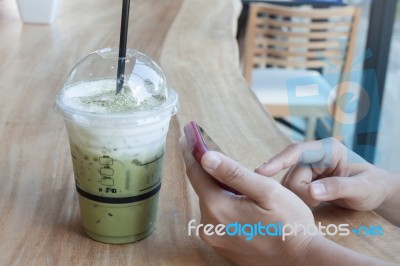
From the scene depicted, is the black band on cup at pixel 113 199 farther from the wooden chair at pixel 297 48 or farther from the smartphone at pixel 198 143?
the wooden chair at pixel 297 48

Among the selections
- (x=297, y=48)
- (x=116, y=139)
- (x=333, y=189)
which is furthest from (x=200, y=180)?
(x=297, y=48)

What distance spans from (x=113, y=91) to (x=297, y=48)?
2.47 metres

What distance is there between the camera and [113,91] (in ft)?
2.90

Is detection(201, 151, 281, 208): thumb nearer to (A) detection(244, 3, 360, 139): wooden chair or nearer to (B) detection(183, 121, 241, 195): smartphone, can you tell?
(B) detection(183, 121, 241, 195): smartphone

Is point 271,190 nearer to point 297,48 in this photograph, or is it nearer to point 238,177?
point 238,177

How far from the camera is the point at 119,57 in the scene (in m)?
0.88

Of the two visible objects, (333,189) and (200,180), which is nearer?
(200,180)

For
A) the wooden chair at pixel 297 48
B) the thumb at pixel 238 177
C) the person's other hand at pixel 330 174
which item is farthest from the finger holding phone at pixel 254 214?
the wooden chair at pixel 297 48

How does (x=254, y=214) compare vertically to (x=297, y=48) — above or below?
above

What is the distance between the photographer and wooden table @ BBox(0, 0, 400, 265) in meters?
0.87

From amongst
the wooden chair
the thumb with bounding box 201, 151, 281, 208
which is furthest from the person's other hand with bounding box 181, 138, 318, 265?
the wooden chair

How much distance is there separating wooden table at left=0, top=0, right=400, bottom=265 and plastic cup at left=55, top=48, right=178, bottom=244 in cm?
4

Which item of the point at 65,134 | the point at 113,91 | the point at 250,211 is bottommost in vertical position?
the point at 65,134

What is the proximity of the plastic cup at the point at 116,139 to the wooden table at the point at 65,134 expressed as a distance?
4 cm
